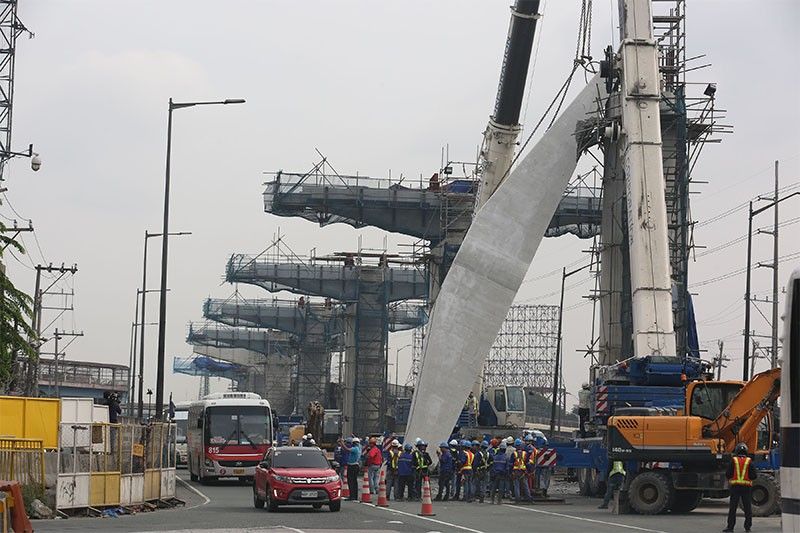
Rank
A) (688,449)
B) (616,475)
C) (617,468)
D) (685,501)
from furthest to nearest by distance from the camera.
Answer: (617,468)
(616,475)
(685,501)
(688,449)

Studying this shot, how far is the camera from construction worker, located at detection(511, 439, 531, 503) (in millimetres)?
34344

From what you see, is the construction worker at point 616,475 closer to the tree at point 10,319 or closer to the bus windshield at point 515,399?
the tree at point 10,319

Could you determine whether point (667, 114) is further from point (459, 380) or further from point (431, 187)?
point (431, 187)

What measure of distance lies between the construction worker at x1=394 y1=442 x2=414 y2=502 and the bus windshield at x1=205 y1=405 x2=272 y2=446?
9.48 metres

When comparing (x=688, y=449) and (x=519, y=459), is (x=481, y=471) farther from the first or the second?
(x=688, y=449)

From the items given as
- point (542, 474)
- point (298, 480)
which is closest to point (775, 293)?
point (542, 474)

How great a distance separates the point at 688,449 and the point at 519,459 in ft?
19.4

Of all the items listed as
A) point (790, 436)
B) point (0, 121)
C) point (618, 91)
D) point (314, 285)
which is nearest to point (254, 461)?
point (618, 91)

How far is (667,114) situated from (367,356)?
47381mm

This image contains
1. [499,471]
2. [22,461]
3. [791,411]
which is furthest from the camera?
[499,471]

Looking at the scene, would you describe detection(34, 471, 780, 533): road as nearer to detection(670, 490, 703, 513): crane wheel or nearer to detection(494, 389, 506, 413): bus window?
detection(670, 490, 703, 513): crane wheel

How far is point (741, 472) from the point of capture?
80.4 ft

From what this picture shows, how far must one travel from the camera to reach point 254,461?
44562 millimetres

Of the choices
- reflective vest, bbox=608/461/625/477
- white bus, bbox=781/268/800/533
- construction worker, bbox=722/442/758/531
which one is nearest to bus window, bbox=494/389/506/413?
reflective vest, bbox=608/461/625/477
